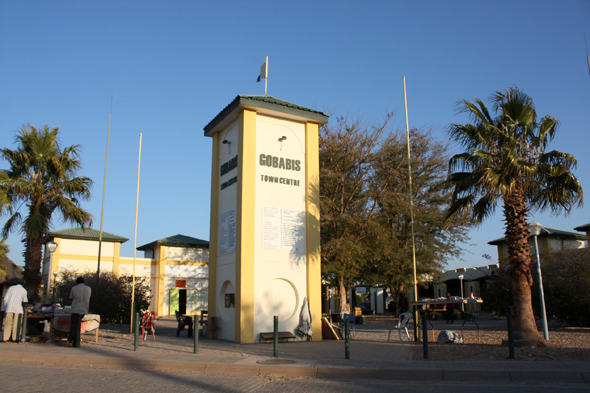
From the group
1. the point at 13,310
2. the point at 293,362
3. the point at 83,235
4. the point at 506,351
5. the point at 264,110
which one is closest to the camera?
the point at 293,362

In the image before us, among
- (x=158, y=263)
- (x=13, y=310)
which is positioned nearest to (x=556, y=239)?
(x=158, y=263)

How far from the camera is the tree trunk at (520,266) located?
41.3ft

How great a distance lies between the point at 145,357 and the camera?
10.8 metres

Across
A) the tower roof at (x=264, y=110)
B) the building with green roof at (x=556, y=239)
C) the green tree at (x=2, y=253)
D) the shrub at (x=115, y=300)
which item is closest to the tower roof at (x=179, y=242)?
the green tree at (x=2, y=253)

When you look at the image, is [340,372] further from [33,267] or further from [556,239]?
[556,239]

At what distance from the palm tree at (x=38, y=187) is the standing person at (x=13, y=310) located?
24.2 feet

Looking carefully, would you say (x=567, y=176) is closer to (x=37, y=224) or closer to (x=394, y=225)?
(x=394, y=225)

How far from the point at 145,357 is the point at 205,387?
3.49 m

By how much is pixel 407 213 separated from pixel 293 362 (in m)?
17.5

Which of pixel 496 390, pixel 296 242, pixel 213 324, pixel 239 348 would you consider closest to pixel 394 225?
pixel 296 242

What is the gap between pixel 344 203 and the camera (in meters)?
24.9

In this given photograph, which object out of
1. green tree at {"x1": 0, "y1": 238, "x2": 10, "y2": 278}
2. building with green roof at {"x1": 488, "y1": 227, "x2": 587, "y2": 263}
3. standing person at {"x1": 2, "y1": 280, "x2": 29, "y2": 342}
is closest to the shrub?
standing person at {"x1": 2, "y1": 280, "x2": 29, "y2": 342}

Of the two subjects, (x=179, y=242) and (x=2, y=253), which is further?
(x=179, y=242)

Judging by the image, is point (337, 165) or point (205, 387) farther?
point (337, 165)
